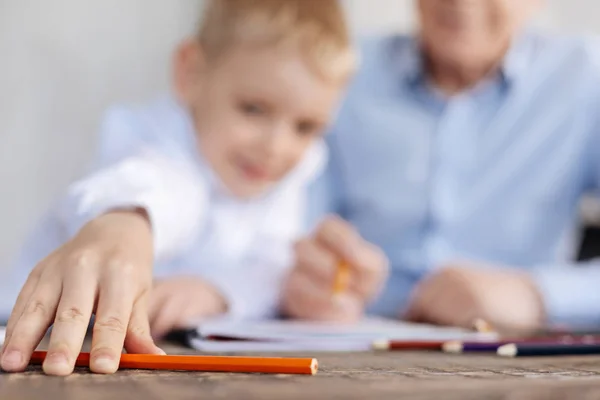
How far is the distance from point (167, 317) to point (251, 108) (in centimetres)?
43

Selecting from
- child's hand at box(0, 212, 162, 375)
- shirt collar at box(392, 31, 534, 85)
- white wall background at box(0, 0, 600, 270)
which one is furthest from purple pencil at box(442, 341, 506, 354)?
white wall background at box(0, 0, 600, 270)

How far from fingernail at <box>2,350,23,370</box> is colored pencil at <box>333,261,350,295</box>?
20.2 inches

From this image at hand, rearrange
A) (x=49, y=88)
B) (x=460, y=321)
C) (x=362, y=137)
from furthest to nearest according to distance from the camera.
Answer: (x=49, y=88) → (x=362, y=137) → (x=460, y=321)

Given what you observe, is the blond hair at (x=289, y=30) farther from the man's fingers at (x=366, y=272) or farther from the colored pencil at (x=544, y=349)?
the colored pencil at (x=544, y=349)

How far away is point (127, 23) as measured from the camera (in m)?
1.74

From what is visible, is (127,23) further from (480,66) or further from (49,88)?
(480,66)

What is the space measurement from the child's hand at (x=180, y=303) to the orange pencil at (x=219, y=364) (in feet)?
0.70

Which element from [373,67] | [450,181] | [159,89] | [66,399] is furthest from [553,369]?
[159,89]

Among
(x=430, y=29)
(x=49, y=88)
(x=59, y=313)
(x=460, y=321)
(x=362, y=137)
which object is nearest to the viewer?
(x=59, y=313)

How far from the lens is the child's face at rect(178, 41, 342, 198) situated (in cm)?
96

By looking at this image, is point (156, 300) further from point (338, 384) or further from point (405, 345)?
point (338, 384)

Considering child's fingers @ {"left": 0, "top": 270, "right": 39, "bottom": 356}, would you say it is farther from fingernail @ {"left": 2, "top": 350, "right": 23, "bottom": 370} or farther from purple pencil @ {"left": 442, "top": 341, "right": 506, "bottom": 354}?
purple pencil @ {"left": 442, "top": 341, "right": 506, "bottom": 354}

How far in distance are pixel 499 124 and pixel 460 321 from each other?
1.85 feet

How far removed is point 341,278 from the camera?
86 cm
